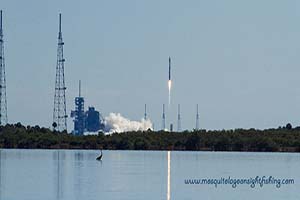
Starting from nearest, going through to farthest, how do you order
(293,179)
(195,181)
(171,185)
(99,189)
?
(99,189) < (171,185) < (195,181) < (293,179)

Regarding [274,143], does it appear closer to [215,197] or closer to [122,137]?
[122,137]

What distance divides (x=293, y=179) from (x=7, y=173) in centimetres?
1997

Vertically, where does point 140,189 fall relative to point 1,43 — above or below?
below

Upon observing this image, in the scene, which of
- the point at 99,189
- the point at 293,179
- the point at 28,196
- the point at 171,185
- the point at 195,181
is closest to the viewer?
the point at 28,196

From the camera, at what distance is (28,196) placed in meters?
44.3

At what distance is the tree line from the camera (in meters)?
142

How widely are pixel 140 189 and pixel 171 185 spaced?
14.8 ft

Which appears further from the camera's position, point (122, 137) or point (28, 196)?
point (122, 137)

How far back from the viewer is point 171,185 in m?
54.7

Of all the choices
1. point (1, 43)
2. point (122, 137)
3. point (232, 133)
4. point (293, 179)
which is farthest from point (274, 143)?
point (293, 179)

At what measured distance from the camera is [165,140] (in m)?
147

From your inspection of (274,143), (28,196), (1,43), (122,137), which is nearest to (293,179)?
(28,196)

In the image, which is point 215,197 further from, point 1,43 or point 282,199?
point 1,43

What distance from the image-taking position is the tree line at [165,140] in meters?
142
